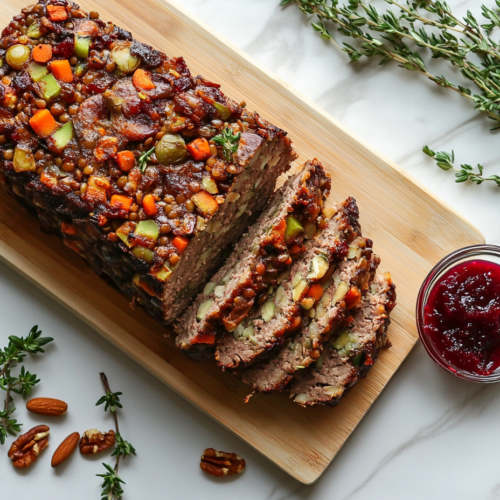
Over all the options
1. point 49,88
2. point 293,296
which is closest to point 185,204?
point 293,296

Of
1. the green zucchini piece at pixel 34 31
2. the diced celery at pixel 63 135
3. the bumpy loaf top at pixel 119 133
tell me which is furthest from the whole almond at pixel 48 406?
the green zucchini piece at pixel 34 31

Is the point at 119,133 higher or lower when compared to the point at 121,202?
higher

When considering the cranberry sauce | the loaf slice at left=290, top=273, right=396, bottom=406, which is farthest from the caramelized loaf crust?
the cranberry sauce

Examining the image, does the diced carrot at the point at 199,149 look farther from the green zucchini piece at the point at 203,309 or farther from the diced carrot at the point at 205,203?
the green zucchini piece at the point at 203,309

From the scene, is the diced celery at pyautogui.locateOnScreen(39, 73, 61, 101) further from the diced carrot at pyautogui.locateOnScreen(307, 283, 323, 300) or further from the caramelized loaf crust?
the diced carrot at pyautogui.locateOnScreen(307, 283, 323, 300)

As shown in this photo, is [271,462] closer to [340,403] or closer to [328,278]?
[340,403]

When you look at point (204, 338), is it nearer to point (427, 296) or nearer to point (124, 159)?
point (124, 159)

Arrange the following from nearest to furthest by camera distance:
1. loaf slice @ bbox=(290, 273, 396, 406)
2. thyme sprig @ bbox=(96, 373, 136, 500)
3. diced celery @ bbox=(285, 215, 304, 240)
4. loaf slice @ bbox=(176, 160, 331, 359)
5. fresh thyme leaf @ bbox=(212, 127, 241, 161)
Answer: fresh thyme leaf @ bbox=(212, 127, 241, 161)
loaf slice @ bbox=(176, 160, 331, 359)
diced celery @ bbox=(285, 215, 304, 240)
loaf slice @ bbox=(290, 273, 396, 406)
thyme sprig @ bbox=(96, 373, 136, 500)
